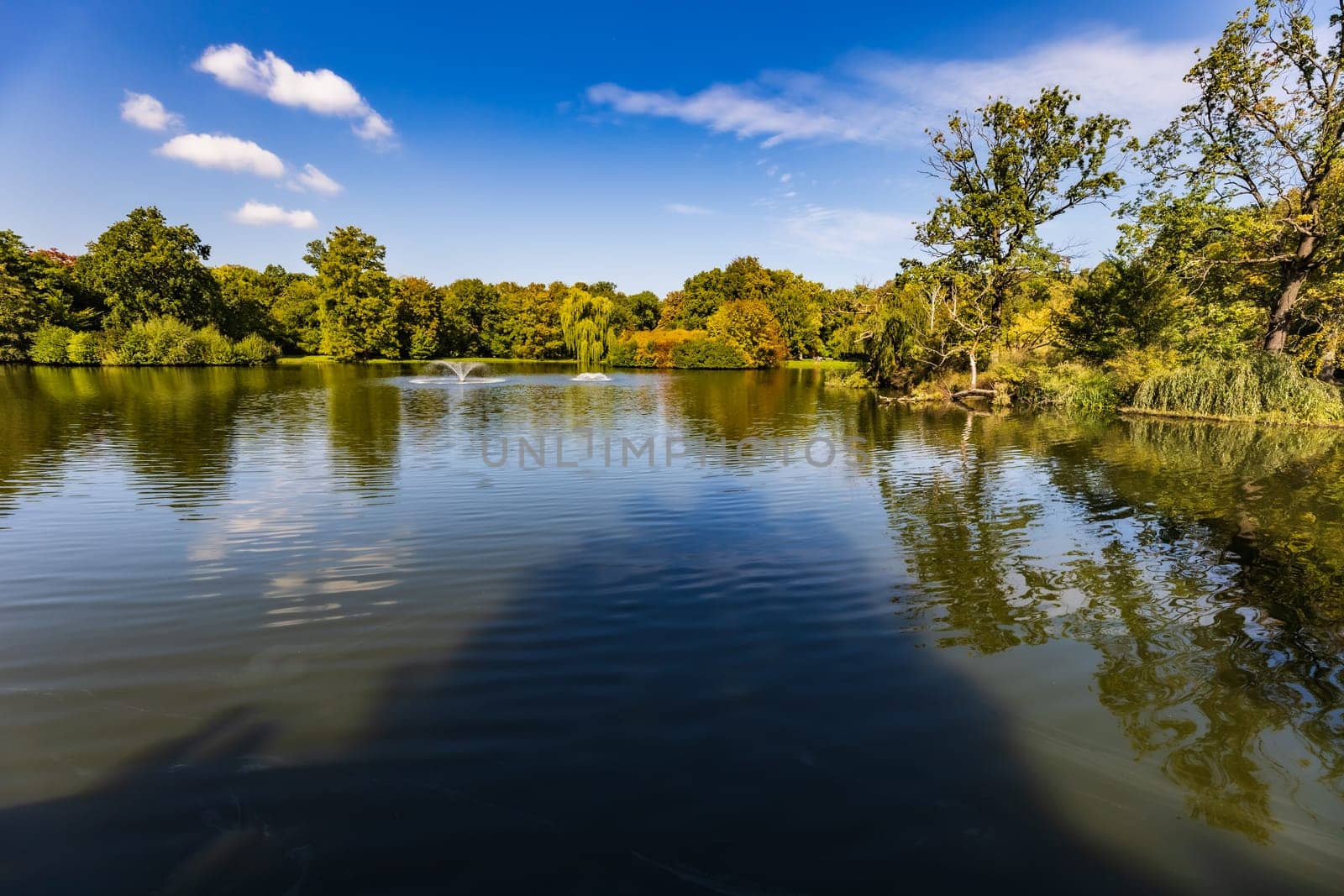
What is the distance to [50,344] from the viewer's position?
55.9 m

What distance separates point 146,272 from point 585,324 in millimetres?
45458

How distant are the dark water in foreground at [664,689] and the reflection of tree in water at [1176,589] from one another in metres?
0.05

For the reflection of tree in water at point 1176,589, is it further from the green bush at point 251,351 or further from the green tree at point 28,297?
A: the green tree at point 28,297

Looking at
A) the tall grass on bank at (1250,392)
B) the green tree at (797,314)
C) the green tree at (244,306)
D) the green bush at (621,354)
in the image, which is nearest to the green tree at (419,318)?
the green tree at (244,306)

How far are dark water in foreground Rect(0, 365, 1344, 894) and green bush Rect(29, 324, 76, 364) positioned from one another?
6326cm

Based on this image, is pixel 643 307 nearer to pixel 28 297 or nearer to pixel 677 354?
pixel 677 354

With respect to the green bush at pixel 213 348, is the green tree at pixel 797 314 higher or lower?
higher

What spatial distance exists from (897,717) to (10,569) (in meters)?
10.9

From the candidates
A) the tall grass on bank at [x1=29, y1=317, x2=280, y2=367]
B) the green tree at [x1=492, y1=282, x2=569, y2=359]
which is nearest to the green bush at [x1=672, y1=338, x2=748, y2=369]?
the green tree at [x1=492, y1=282, x2=569, y2=359]

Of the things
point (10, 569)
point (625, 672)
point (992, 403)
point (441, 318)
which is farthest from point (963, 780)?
point (441, 318)

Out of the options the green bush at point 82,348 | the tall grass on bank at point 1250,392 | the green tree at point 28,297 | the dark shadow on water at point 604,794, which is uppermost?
the green tree at point 28,297

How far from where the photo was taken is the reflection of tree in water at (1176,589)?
4500 mm

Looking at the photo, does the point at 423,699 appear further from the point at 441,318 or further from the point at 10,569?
the point at 441,318

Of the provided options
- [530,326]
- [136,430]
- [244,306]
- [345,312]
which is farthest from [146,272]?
[136,430]
